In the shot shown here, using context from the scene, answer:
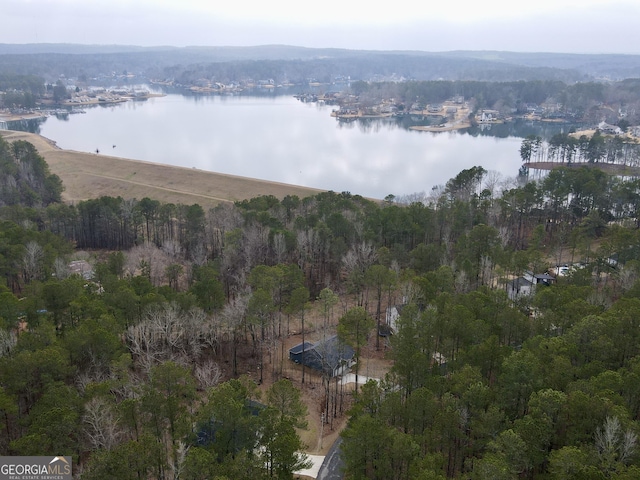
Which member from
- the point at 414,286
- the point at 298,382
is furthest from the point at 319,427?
the point at 414,286

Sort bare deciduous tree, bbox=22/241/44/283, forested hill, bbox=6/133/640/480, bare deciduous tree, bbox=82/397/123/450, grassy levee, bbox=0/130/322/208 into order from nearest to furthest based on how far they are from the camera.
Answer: forested hill, bbox=6/133/640/480 → bare deciduous tree, bbox=82/397/123/450 → bare deciduous tree, bbox=22/241/44/283 → grassy levee, bbox=0/130/322/208

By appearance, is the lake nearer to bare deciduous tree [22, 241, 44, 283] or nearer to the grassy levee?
the grassy levee

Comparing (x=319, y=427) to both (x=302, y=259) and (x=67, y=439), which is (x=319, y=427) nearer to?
(x=67, y=439)

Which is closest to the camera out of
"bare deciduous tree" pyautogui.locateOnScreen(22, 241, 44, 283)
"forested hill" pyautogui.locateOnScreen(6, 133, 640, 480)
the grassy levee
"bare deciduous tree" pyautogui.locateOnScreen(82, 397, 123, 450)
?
"forested hill" pyautogui.locateOnScreen(6, 133, 640, 480)

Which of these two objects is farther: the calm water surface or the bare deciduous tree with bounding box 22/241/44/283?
the calm water surface

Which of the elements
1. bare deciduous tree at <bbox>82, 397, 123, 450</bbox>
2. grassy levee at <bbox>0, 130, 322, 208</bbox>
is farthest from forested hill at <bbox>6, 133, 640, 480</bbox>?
grassy levee at <bbox>0, 130, 322, 208</bbox>

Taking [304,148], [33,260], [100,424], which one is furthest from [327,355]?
[304,148]
